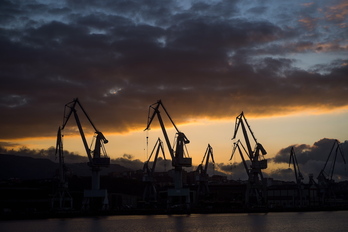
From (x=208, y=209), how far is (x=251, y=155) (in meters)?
19.8

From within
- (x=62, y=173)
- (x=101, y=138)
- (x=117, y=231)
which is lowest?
(x=117, y=231)

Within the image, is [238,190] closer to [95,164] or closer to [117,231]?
[95,164]

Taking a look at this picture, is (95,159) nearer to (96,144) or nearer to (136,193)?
(96,144)

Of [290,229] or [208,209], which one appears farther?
[208,209]

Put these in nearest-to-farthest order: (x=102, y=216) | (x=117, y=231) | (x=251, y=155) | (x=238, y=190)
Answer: (x=117, y=231), (x=102, y=216), (x=251, y=155), (x=238, y=190)

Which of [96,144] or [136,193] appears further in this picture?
[136,193]

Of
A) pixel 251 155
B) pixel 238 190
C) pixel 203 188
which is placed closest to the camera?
pixel 251 155

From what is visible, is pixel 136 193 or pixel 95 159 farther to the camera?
pixel 136 193

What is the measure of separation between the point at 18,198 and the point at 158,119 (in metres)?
50.1

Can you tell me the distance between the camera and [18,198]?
145m

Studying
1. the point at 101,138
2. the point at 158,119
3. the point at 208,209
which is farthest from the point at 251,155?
the point at 101,138

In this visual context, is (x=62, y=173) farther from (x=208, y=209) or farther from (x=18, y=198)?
(x=208, y=209)

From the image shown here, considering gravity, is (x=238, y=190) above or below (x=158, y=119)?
below

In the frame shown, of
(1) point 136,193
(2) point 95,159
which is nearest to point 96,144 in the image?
(2) point 95,159
